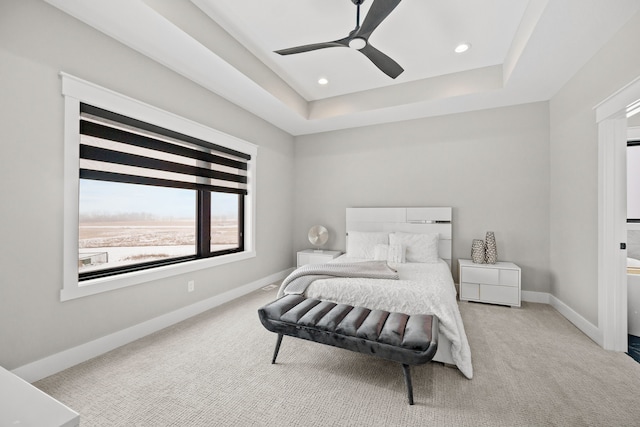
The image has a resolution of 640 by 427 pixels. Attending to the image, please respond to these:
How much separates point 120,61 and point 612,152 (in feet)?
14.2

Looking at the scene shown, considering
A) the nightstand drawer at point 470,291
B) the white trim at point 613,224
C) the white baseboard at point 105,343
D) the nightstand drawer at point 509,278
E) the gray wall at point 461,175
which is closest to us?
the white baseboard at point 105,343

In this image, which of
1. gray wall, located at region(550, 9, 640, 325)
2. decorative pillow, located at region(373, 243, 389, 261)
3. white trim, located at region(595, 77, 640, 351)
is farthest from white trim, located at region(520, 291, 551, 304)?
decorative pillow, located at region(373, 243, 389, 261)

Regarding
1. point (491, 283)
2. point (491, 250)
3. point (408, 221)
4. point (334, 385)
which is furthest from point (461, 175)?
point (334, 385)

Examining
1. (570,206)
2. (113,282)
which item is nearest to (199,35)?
Result: (113,282)

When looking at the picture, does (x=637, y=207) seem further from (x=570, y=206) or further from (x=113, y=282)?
(x=113, y=282)

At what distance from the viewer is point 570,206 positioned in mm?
2979

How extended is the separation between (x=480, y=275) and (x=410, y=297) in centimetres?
176

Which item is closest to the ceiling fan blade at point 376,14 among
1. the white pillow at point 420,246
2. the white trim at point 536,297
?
the white pillow at point 420,246

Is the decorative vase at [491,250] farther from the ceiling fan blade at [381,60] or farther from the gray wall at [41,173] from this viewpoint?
the gray wall at [41,173]

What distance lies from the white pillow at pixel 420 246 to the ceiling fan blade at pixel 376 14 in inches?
99.3

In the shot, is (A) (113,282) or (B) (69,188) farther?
(A) (113,282)

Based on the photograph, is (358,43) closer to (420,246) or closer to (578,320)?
(420,246)

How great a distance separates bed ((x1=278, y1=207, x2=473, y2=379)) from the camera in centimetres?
209

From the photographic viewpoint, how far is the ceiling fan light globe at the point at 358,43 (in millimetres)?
2107
